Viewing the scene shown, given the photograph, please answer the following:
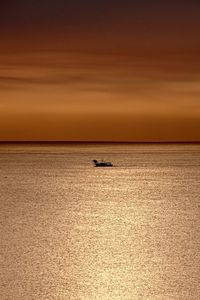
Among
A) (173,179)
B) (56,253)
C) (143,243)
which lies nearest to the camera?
(56,253)

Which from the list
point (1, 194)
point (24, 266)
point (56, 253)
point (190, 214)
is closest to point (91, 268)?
point (24, 266)

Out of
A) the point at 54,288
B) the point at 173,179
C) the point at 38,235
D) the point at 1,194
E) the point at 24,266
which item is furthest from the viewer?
the point at 173,179

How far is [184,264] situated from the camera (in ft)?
70.9

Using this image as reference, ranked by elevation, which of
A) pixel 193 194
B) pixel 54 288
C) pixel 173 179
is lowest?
pixel 54 288

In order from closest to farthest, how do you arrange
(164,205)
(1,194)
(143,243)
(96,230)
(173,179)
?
1. (143,243)
2. (96,230)
3. (164,205)
4. (1,194)
5. (173,179)

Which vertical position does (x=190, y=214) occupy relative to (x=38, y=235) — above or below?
above

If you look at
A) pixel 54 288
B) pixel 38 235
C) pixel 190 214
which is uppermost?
pixel 190 214

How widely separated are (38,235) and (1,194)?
82.8ft

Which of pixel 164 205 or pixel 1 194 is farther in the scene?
pixel 1 194

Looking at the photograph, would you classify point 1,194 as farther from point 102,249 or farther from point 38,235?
point 102,249

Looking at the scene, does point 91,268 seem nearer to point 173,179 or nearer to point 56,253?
point 56,253

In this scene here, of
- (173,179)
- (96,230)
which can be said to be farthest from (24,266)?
(173,179)

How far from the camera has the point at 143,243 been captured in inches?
1055

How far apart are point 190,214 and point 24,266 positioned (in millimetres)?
19912
